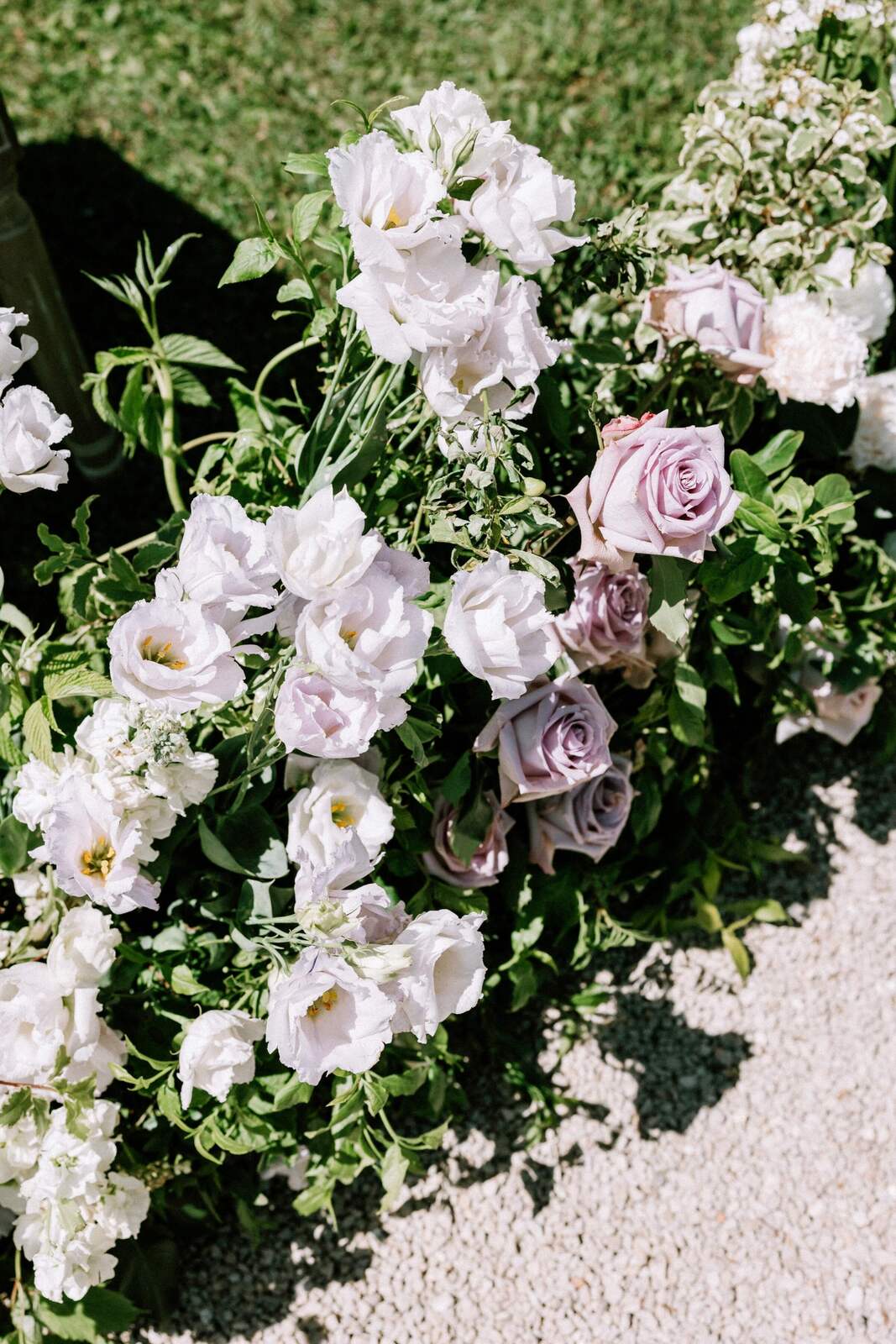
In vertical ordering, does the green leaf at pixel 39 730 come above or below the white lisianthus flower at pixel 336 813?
above

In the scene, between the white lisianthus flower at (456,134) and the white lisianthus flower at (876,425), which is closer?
the white lisianthus flower at (456,134)

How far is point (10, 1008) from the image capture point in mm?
1473

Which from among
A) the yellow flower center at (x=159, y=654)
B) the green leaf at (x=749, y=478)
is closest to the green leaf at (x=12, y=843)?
the yellow flower center at (x=159, y=654)

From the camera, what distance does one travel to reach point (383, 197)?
1288mm

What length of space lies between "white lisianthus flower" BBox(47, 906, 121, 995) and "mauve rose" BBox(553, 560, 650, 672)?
798 mm

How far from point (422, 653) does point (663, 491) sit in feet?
1.20

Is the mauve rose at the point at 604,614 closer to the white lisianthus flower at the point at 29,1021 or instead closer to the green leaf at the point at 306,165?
the green leaf at the point at 306,165

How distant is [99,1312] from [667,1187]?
40.0 inches

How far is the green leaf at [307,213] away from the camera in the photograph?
1.57m

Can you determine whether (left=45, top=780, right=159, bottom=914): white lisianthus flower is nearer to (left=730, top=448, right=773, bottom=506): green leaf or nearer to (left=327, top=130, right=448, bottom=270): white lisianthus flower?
(left=327, top=130, right=448, bottom=270): white lisianthus flower

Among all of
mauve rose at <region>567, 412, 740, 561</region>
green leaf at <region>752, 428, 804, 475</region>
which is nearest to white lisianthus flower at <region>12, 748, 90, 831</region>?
mauve rose at <region>567, 412, 740, 561</region>

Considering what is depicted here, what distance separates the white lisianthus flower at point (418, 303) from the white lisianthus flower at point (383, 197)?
21mm

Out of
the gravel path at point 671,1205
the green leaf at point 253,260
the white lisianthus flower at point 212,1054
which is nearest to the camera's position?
the white lisianthus flower at point 212,1054

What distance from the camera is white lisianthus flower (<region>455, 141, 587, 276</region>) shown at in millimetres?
1359
